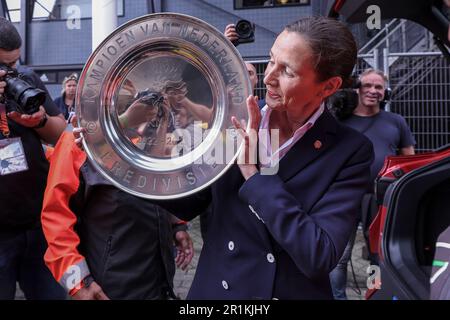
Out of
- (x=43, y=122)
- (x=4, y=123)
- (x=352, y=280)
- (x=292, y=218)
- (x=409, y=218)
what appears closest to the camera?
(x=292, y=218)

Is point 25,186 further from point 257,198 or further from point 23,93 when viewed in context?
point 257,198

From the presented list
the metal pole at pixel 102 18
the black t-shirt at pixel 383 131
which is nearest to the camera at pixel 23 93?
the metal pole at pixel 102 18

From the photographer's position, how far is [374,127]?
297 cm

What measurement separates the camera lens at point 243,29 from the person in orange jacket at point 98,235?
1.98 feet

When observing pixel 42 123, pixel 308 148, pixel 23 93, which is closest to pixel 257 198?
pixel 308 148

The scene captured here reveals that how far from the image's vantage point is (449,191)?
1.30 meters

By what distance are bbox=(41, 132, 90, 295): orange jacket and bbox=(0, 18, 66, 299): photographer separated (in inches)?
10.3

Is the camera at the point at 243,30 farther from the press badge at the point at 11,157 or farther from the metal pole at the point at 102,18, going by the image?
the press badge at the point at 11,157

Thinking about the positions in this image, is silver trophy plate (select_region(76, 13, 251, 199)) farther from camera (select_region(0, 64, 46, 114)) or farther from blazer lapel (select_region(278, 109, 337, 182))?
camera (select_region(0, 64, 46, 114))

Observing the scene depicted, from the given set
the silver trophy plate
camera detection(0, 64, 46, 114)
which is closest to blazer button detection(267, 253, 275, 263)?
the silver trophy plate

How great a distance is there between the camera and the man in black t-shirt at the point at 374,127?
2.88 meters

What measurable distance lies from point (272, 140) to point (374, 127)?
207 cm

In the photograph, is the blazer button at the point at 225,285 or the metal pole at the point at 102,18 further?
the metal pole at the point at 102,18

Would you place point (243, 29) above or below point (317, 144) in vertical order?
above
